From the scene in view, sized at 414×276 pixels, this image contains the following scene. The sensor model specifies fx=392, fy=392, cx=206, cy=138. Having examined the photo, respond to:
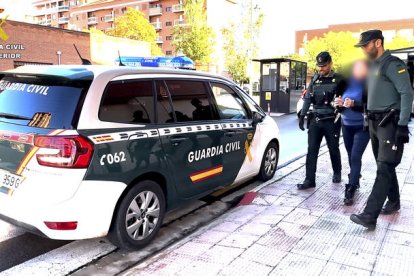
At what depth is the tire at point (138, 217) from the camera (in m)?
3.44

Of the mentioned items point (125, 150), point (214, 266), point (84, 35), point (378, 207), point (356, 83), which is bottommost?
point (214, 266)

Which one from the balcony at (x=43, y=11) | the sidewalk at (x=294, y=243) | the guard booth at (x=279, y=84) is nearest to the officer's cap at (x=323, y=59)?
the sidewalk at (x=294, y=243)

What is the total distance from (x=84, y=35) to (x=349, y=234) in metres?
36.3

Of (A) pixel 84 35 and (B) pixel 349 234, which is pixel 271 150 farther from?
(A) pixel 84 35

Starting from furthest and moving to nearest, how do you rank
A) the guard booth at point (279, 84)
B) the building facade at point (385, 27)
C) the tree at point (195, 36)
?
the building facade at point (385, 27)
the tree at point (195, 36)
the guard booth at point (279, 84)

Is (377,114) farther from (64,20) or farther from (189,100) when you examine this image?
(64,20)

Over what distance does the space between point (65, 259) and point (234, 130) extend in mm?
2423

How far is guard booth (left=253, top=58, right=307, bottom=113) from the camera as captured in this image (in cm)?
1880

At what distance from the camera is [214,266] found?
10.7ft

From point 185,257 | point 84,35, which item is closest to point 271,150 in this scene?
point 185,257

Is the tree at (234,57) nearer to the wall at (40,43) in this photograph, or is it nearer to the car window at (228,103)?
the wall at (40,43)

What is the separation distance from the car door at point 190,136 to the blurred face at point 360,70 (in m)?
1.68

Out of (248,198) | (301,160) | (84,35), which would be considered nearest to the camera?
(248,198)

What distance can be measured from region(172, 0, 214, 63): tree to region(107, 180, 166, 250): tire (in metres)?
36.1
